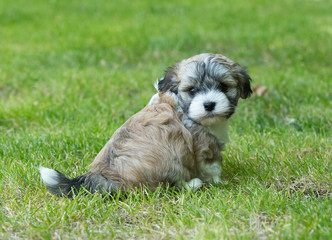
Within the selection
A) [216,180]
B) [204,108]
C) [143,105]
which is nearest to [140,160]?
[204,108]

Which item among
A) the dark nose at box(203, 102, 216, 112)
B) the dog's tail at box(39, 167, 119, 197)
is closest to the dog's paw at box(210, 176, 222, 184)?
the dark nose at box(203, 102, 216, 112)

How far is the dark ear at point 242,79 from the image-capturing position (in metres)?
3.94

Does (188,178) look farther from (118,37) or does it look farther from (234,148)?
(118,37)

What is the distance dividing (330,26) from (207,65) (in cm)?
765

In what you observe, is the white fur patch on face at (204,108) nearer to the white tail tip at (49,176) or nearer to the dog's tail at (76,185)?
the dog's tail at (76,185)

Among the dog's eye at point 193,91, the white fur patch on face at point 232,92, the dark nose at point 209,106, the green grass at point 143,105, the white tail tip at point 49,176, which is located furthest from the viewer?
the white fur patch on face at point 232,92

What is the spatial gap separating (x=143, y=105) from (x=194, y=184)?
2455 millimetres

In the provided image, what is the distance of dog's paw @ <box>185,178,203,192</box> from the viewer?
368cm

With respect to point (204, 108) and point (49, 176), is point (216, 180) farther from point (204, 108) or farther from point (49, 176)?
point (49, 176)

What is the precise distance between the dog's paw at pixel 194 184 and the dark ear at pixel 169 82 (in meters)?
0.78

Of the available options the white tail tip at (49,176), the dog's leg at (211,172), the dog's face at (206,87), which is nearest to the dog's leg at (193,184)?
the dog's leg at (211,172)

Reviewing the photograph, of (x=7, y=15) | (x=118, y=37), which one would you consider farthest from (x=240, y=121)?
(x=7, y=15)

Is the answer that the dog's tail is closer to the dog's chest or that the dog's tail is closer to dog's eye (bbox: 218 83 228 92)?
the dog's chest

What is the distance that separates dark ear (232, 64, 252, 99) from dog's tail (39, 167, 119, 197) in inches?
56.5
